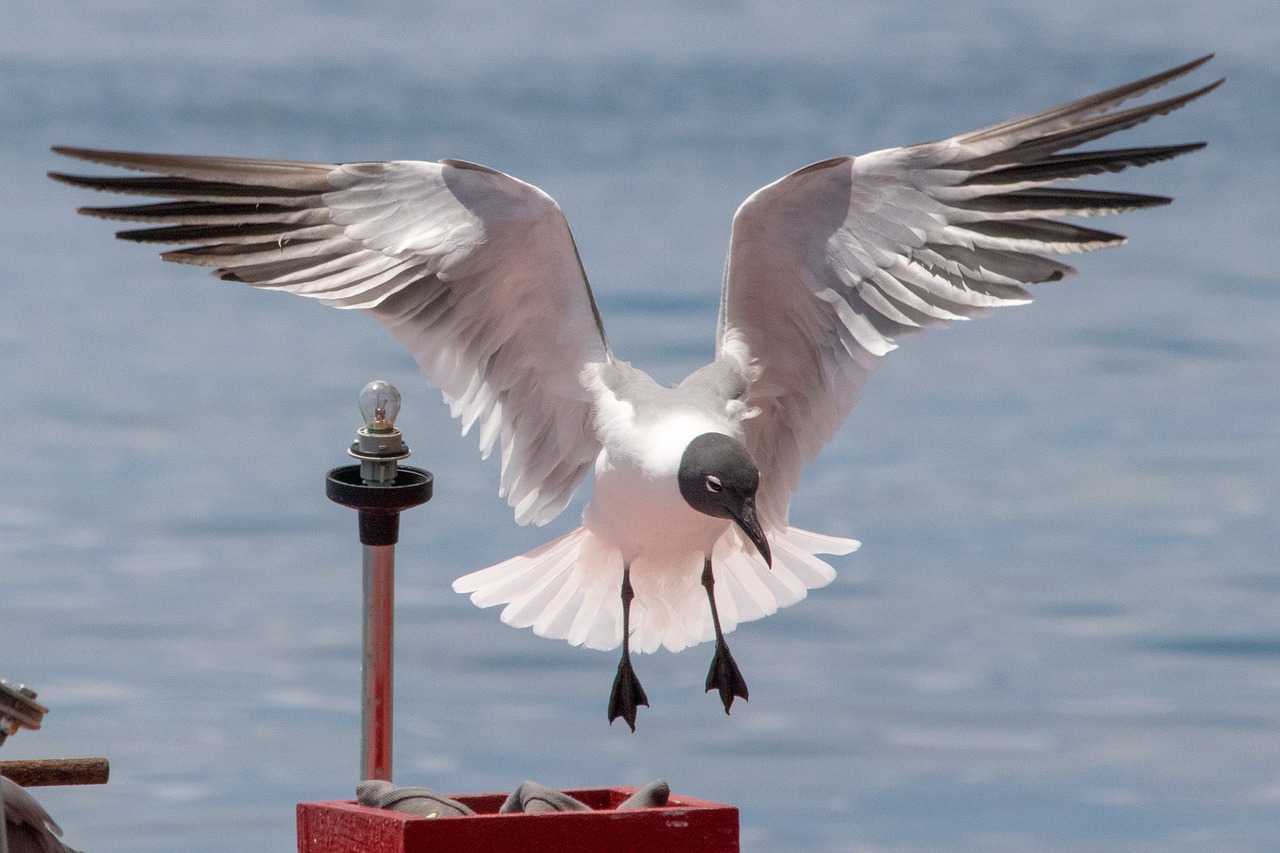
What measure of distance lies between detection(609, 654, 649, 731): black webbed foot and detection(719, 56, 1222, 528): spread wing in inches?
27.8

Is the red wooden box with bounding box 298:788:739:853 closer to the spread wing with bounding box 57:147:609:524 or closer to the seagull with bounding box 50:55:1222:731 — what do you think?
the seagull with bounding box 50:55:1222:731

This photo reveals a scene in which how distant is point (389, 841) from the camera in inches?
106

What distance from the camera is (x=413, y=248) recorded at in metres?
4.06

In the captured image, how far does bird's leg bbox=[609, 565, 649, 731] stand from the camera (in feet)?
13.5

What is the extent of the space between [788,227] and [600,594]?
100 centimetres

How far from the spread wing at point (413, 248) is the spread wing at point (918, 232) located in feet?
1.20

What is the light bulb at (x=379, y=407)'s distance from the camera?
3.39 metres

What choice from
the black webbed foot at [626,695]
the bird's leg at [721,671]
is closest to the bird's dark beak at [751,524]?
the bird's leg at [721,671]

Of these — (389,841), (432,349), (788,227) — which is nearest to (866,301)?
(788,227)

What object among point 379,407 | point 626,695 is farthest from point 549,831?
point 626,695

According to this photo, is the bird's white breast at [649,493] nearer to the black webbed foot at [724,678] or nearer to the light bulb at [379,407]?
the black webbed foot at [724,678]

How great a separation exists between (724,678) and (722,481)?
0.65 m

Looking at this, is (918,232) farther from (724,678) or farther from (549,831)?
(549,831)

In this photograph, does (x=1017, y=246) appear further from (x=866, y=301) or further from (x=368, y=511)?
(x=368, y=511)
